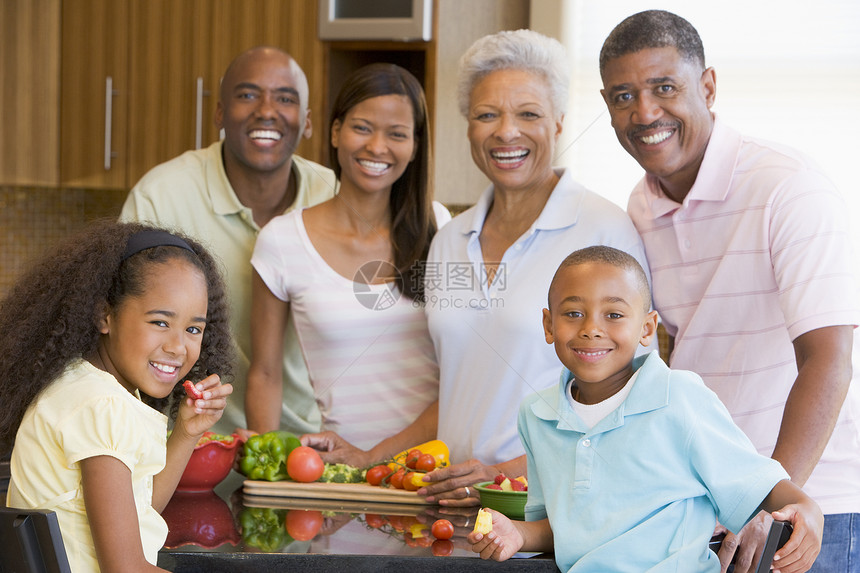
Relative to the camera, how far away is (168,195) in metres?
1.83

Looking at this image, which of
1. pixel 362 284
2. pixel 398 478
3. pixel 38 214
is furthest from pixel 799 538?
pixel 38 214

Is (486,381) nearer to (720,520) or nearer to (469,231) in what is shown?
(469,231)

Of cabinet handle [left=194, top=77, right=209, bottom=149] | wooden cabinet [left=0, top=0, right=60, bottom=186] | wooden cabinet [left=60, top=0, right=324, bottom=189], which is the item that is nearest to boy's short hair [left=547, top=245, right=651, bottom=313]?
wooden cabinet [left=60, top=0, right=324, bottom=189]

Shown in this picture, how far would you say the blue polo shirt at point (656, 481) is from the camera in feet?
3.15

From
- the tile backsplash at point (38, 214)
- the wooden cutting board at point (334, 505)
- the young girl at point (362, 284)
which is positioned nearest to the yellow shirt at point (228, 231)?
the young girl at point (362, 284)

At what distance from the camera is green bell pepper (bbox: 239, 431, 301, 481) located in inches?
51.5

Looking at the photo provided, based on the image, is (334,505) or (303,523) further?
(334,505)

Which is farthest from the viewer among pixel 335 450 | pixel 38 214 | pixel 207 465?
pixel 38 214

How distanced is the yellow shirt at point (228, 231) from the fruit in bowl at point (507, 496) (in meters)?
0.65

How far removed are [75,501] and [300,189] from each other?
1084mm

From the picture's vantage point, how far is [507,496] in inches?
46.1

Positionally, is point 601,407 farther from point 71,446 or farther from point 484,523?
point 71,446

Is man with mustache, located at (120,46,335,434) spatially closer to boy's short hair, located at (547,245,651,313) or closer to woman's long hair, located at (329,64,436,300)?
woman's long hair, located at (329,64,436,300)

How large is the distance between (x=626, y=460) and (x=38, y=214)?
7.90 feet
